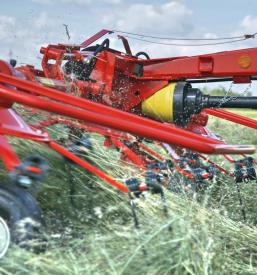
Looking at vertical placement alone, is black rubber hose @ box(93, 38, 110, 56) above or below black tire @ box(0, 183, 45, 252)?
above

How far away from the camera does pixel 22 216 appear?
10.9 feet

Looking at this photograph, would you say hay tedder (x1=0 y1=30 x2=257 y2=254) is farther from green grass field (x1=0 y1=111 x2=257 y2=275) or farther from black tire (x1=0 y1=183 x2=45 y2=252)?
black tire (x1=0 y1=183 x2=45 y2=252)

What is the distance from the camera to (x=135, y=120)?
347cm

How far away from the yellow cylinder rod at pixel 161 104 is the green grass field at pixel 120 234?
2.57 metres

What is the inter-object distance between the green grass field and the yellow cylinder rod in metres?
2.57

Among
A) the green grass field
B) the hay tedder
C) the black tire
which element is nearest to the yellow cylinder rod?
the hay tedder

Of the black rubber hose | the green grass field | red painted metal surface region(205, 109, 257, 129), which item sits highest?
the black rubber hose

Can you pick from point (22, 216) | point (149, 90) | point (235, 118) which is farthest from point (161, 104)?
point (22, 216)

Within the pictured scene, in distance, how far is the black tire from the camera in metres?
3.26

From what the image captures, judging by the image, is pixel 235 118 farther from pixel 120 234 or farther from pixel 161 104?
pixel 120 234

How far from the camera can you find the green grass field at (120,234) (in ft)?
10.2

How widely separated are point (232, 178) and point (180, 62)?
165 cm

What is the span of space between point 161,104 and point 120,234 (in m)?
4.22

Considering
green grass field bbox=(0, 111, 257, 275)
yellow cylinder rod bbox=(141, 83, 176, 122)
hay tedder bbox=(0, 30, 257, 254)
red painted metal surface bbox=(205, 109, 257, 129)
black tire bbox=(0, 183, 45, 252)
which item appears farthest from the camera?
yellow cylinder rod bbox=(141, 83, 176, 122)
